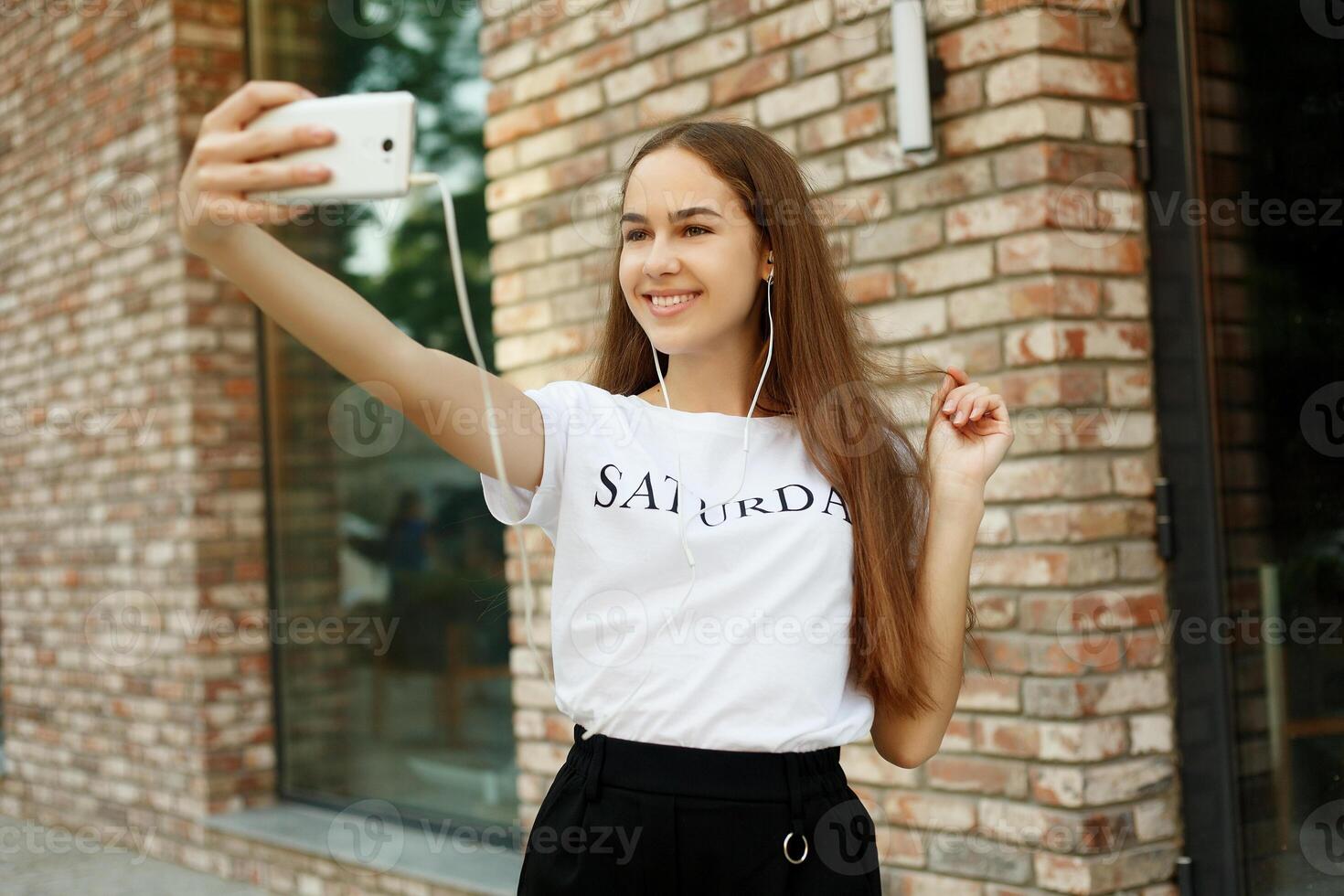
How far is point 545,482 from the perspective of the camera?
1812 millimetres

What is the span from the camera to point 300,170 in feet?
4.24

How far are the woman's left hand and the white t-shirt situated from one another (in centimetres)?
18

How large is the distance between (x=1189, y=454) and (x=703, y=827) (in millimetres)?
1603

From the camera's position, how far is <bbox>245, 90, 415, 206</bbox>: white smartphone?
1302mm

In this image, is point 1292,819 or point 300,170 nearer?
point 300,170

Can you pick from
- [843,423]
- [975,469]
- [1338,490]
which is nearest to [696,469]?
[843,423]

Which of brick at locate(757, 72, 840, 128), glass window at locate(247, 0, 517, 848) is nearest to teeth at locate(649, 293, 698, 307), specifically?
brick at locate(757, 72, 840, 128)

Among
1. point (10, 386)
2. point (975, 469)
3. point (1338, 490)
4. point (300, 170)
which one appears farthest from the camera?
point (10, 386)

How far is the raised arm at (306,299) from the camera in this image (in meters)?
1.31

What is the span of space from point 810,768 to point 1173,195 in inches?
66.4

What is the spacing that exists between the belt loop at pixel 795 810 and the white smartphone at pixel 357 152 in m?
0.90

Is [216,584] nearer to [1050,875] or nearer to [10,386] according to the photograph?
[10,386]

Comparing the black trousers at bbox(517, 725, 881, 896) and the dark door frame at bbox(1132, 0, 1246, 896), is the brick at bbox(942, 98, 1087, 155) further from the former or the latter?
the black trousers at bbox(517, 725, 881, 896)

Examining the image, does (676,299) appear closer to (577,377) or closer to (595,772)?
(595,772)
